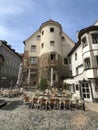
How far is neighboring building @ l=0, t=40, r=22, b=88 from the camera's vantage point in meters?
35.9

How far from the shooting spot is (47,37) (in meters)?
27.3

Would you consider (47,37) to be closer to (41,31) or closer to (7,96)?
(41,31)

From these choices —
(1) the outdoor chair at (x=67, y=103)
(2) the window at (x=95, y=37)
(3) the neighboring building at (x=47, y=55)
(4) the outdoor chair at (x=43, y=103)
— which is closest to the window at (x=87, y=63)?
(2) the window at (x=95, y=37)

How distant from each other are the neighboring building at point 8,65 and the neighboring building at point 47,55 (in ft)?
38.5

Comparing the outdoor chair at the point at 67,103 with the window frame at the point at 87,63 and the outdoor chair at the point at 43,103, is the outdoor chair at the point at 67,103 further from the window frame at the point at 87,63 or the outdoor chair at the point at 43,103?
the window frame at the point at 87,63

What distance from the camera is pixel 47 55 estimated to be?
26.2m

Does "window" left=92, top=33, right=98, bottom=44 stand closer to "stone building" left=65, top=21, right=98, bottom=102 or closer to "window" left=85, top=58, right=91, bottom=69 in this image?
"stone building" left=65, top=21, right=98, bottom=102

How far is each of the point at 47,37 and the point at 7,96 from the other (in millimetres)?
17150

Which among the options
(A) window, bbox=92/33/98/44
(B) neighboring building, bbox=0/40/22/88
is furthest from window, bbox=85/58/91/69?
(B) neighboring building, bbox=0/40/22/88

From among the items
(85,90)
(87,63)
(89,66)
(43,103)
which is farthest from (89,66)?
(43,103)

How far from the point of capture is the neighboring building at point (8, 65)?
35888mm

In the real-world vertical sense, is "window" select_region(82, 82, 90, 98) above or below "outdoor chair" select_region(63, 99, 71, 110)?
above

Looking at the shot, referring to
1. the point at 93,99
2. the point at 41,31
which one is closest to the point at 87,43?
the point at 93,99

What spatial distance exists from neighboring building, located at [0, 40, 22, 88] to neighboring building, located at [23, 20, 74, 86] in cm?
1174
